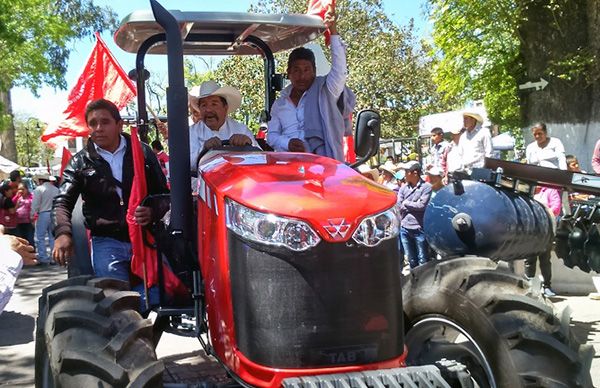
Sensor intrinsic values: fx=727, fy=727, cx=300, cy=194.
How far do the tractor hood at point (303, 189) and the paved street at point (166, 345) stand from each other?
182 cm

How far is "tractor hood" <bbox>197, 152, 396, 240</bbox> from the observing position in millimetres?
3049

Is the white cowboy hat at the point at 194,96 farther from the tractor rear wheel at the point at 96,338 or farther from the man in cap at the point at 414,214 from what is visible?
the man in cap at the point at 414,214

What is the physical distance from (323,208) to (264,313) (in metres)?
0.50

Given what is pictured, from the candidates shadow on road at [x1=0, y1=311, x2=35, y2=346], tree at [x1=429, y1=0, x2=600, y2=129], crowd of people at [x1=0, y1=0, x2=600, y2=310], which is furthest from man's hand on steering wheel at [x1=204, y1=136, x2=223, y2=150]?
tree at [x1=429, y1=0, x2=600, y2=129]

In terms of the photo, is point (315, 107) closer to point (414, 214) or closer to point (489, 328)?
point (489, 328)

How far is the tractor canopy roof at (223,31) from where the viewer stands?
165 inches

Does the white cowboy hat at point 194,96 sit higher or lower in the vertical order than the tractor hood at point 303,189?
higher

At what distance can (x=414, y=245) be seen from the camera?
10586mm

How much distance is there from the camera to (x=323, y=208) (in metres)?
3.06

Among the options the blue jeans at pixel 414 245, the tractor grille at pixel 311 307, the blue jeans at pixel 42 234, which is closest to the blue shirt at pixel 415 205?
the blue jeans at pixel 414 245

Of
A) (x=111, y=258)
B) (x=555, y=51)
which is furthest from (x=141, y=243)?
(x=555, y=51)

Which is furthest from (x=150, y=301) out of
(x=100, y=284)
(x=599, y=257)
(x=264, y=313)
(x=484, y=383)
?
(x=599, y=257)

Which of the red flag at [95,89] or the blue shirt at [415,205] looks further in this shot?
the red flag at [95,89]

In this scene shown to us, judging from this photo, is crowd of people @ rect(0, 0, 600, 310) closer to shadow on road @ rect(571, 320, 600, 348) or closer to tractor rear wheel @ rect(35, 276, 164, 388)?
tractor rear wheel @ rect(35, 276, 164, 388)
